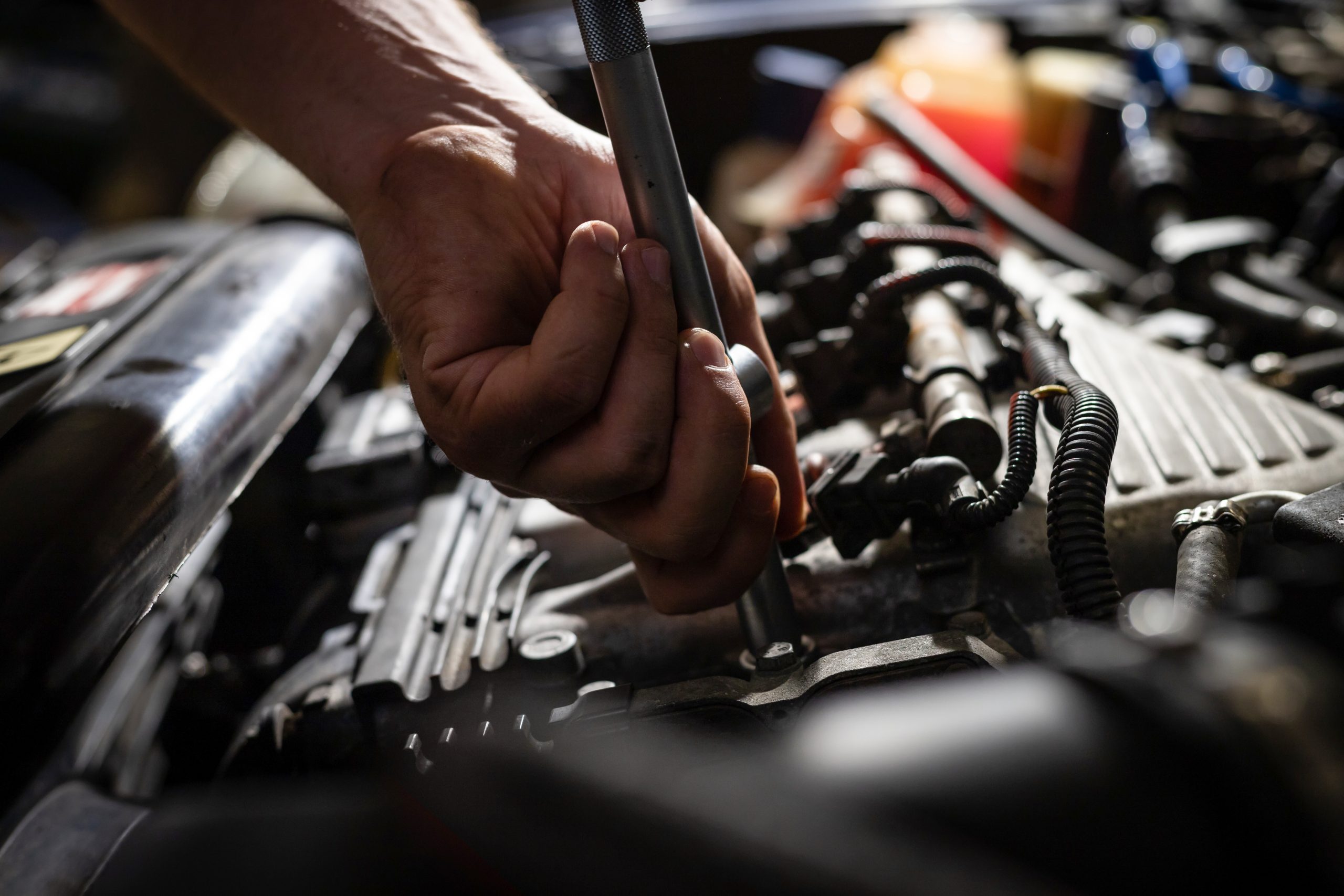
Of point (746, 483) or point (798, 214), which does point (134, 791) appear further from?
point (798, 214)

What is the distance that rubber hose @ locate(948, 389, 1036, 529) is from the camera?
65cm

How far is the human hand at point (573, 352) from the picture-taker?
59cm

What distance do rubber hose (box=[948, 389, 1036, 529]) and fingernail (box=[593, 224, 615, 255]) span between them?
0.31 metres

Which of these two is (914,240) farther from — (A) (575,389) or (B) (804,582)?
(A) (575,389)

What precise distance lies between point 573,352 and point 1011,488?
1.08 ft

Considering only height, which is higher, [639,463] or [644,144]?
[644,144]

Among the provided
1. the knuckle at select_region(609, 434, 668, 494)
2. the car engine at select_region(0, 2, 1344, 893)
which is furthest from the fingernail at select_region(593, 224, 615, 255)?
the car engine at select_region(0, 2, 1344, 893)

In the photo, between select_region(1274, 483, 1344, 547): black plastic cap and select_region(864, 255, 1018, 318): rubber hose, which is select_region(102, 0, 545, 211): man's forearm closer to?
select_region(864, 255, 1018, 318): rubber hose

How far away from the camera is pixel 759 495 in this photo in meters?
0.65

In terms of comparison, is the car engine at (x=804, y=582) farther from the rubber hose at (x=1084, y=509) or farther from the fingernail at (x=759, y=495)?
the fingernail at (x=759, y=495)

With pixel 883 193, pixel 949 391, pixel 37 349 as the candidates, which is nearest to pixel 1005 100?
pixel 883 193

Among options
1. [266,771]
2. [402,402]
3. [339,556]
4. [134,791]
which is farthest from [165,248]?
[266,771]

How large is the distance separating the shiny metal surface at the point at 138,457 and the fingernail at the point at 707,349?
0.47m

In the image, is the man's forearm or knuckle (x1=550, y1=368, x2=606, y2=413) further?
the man's forearm
